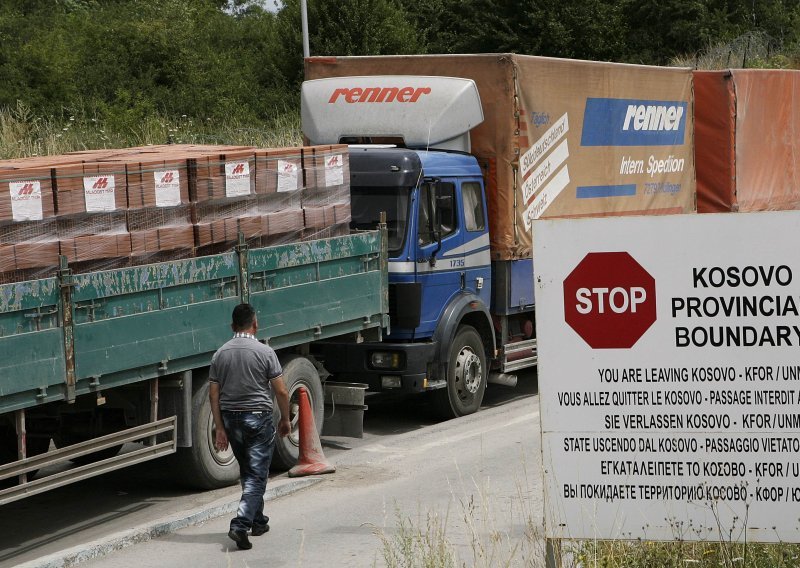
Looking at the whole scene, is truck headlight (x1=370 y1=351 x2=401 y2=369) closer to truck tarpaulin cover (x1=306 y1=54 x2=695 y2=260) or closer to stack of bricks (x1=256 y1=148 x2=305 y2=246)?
stack of bricks (x1=256 y1=148 x2=305 y2=246)

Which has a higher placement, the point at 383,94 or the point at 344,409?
the point at 383,94

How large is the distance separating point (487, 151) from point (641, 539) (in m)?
8.85

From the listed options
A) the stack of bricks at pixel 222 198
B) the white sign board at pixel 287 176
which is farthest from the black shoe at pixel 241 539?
the white sign board at pixel 287 176

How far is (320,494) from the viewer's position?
33.8 ft

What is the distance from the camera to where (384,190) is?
1278 centimetres

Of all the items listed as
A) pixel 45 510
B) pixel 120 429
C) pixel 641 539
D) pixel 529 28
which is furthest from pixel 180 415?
pixel 529 28

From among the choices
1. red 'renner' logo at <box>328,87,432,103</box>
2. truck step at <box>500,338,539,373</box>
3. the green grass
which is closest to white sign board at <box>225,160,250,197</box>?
red 'renner' logo at <box>328,87,432,103</box>

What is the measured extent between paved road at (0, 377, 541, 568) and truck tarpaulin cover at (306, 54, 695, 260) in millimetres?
2549

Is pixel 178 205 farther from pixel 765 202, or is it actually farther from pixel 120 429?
pixel 765 202

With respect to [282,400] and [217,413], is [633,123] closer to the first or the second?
[282,400]

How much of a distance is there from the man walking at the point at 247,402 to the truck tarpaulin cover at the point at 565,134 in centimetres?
569

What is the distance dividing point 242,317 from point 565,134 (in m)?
7.19

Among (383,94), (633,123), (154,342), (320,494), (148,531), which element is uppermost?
(383,94)

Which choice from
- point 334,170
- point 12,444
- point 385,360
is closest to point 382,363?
point 385,360
